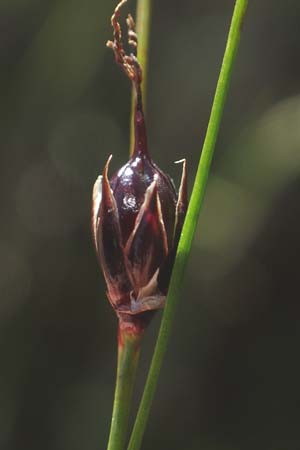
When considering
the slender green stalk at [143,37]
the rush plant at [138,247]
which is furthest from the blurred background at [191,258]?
the rush plant at [138,247]

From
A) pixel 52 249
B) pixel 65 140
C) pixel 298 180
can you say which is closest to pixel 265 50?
pixel 298 180

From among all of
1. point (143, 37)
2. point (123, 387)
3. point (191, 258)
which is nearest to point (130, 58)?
point (143, 37)

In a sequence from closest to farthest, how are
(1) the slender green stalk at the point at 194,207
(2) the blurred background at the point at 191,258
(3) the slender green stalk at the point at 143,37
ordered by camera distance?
1. (1) the slender green stalk at the point at 194,207
2. (3) the slender green stalk at the point at 143,37
3. (2) the blurred background at the point at 191,258

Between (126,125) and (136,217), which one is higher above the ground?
(136,217)

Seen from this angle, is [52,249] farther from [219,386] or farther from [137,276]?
[137,276]

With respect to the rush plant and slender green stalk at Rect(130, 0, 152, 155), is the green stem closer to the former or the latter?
the rush plant

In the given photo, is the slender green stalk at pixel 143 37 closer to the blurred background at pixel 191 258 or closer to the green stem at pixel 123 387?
the green stem at pixel 123 387
